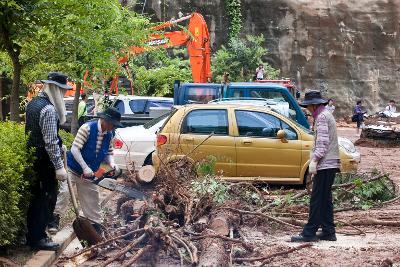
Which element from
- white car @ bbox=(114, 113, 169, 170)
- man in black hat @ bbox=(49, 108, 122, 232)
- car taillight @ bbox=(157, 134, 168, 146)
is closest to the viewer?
man in black hat @ bbox=(49, 108, 122, 232)

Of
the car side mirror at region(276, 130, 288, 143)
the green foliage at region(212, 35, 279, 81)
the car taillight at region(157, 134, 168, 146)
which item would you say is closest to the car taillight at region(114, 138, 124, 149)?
the car taillight at region(157, 134, 168, 146)

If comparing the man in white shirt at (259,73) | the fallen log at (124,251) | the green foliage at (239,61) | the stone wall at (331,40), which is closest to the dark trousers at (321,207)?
the fallen log at (124,251)

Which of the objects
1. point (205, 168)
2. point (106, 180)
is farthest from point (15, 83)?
point (106, 180)

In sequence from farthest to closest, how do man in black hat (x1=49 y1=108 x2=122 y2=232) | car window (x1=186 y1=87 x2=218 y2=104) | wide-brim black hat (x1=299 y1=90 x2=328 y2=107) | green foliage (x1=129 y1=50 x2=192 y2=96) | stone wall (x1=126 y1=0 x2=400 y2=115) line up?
stone wall (x1=126 y1=0 x2=400 y2=115)
green foliage (x1=129 y1=50 x2=192 y2=96)
car window (x1=186 y1=87 x2=218 y2=104)
wide-brim black hat (x1=299 y1=90 x2=328 y2=107)
man in black hat (x1=49 y1=108 x2=122 y2=232)

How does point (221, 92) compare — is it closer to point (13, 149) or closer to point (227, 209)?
point (227, 209)

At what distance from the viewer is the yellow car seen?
14.0 m

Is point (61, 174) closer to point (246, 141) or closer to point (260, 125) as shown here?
→ point (246, 141)

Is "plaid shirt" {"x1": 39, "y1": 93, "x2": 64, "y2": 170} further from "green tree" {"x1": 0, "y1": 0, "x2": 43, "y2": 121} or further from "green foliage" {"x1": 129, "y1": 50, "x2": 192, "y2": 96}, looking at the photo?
"green foliage" {"x1": 129, "y1": 50, "x2": 192, "y2": 96}

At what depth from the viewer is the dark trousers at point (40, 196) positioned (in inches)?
347

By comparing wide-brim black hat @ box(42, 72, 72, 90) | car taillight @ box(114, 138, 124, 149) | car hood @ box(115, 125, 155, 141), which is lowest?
car taillight @ box(114, 138, 124, 149)

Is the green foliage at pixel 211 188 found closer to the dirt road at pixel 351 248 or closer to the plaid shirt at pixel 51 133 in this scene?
the dirt road at pixel 351 248

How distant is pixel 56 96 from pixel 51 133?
1.82 ft

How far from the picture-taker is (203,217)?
10.0 meters

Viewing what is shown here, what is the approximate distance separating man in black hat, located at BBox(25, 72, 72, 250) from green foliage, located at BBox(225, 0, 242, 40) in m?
31.5
